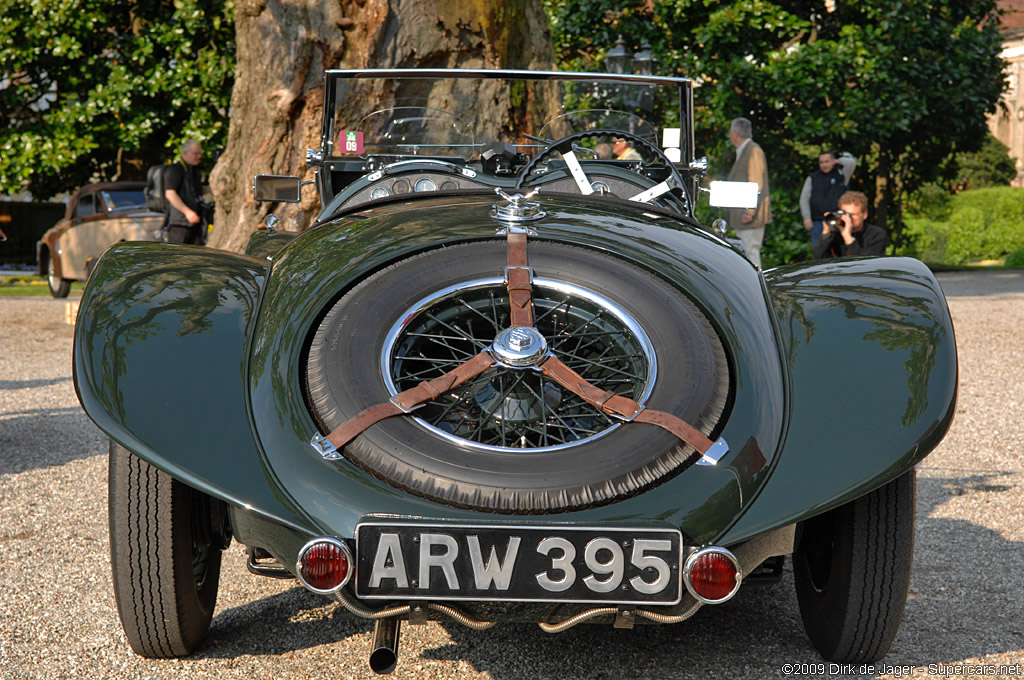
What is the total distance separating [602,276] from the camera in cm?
236

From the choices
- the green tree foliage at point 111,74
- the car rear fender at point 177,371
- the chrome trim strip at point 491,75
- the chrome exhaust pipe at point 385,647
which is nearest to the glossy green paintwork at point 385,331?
the car rear fender at point 177,371

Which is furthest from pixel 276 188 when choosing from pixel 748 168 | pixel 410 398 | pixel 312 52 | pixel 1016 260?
pixel 1016 260

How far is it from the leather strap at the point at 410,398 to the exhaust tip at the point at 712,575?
60 cm

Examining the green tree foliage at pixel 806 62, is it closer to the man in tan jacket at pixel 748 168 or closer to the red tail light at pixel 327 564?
the man in tan jacket at pixel 748 168

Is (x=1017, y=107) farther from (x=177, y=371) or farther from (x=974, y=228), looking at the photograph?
(x=177, y=371)

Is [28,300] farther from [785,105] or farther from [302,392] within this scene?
[302,392]

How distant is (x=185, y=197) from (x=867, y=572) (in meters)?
8.47

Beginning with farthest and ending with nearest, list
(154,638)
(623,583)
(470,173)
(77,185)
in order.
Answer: (77,185), (470,173), (154,638), (623,583)

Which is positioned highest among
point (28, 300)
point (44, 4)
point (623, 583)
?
point (44, 4)

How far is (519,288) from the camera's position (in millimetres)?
2301

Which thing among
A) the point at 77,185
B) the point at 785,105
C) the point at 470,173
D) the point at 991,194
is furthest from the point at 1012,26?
the point at 470,173

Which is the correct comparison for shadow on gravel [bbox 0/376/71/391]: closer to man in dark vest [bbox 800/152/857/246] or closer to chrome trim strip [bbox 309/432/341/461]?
chrome trim strip [bbox 309/432/341/461]

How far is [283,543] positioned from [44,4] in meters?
15.4

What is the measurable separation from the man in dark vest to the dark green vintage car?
7.72 m
